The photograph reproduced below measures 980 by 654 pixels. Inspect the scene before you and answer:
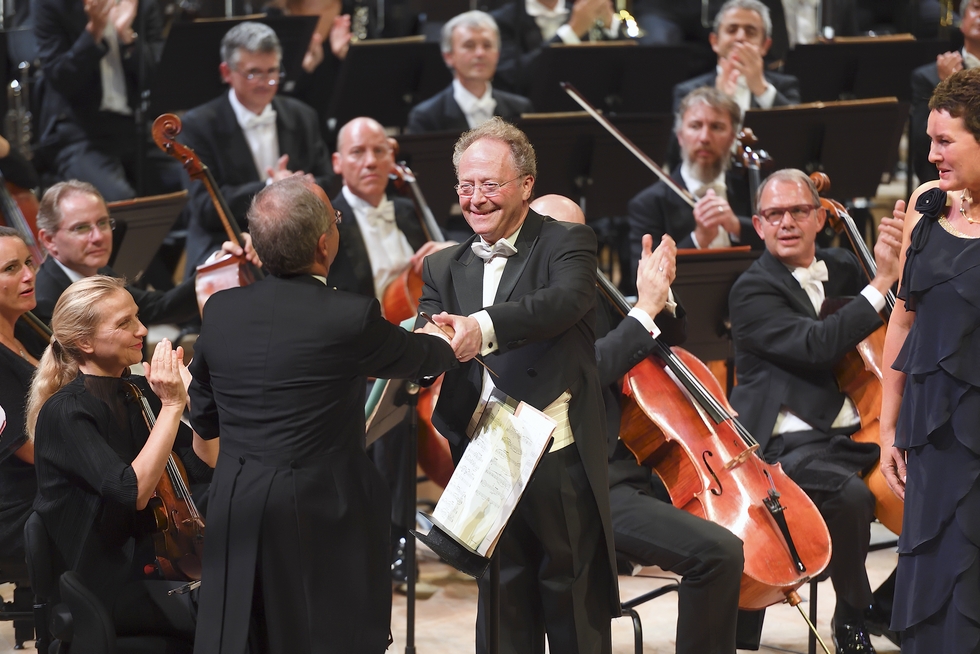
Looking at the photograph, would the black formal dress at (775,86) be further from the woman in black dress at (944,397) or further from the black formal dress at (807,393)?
the woman in black dress at (944,397)

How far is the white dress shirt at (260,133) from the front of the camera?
536cm

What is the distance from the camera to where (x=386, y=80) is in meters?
6.23

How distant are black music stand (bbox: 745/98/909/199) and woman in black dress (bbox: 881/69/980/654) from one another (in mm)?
2785

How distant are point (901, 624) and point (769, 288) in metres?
1.37

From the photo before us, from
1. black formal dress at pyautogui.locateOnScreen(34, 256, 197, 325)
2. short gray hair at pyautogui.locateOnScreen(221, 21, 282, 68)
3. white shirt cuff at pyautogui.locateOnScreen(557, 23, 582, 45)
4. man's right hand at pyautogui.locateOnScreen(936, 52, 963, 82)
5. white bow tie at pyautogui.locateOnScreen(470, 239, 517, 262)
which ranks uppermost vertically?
white shirt cuff at pyautogui.locateOnScreen(557, 23, 582, 45)

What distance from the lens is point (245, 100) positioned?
17.6 feet

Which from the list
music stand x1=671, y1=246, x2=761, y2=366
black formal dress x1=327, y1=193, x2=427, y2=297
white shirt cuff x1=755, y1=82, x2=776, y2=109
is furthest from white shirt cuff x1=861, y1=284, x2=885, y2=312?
white shirt cuff x1=755, y1=82, x2=776, y2=109

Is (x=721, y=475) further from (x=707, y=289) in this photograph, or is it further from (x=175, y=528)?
(x=175, y=528)

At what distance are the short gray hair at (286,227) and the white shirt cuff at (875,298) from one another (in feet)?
6.09

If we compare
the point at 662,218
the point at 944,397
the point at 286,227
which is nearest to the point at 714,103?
the point at 662,218

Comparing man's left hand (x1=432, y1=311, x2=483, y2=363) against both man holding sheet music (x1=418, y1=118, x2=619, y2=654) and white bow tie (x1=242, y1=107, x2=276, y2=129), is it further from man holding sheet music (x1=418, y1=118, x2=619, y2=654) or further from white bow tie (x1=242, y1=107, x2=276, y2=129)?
white bow tie (x1=242, y1=107, x2=276, y2=129)

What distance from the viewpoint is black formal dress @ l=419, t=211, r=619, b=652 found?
2641mm

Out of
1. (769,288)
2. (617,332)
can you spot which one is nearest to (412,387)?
(617,332)

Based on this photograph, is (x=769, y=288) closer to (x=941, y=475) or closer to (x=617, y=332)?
(x=617, y=332)
